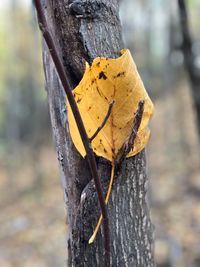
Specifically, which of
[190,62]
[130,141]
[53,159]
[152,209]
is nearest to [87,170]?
[130,141]

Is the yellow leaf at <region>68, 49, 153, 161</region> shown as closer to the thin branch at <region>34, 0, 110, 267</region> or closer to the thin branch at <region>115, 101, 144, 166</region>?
the thin branch at <region>115, 101, 144, 166</region>

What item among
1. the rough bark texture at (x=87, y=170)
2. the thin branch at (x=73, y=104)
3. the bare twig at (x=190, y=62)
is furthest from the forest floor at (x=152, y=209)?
the thin branch at (x=73, y=104)

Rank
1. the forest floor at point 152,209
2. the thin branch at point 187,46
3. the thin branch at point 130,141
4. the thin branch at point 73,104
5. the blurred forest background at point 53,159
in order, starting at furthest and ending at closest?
1. the blurred forest background at point 53,159
2. the forest floor at point 152,209
3. the thin branch at point 187,46
4. the thin branch at point 130,141
5. the thin branch at point 73,104

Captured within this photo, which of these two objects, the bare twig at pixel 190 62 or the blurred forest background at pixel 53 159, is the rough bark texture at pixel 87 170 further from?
the bare twig at pixel 190 62

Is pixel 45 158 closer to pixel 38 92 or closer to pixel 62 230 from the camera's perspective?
pixel 38 92

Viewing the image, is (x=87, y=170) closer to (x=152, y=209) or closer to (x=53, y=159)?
(x=152, y=209)

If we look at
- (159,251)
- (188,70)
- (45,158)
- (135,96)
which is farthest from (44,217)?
(135,96)
